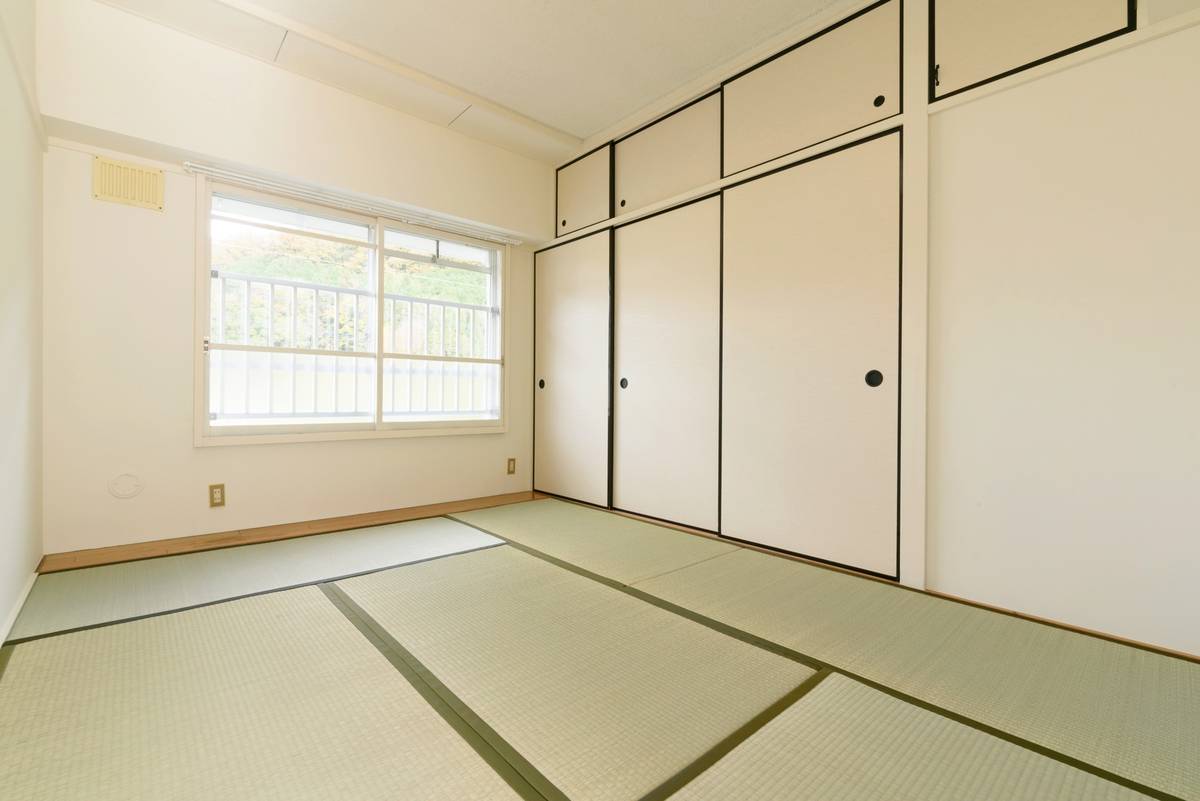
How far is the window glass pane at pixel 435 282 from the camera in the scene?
3.72 m

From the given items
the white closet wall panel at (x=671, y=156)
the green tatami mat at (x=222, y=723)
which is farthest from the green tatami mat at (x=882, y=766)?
the white closet wall panel at (x=671, y=156)

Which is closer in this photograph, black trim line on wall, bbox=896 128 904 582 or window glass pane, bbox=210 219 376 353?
black trim line on wall, bbox=896 128 904 582

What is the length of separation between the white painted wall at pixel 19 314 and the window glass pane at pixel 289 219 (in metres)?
0.76

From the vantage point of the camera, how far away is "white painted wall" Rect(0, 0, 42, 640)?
5.88 feet

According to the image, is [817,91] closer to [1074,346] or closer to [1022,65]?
[1022,65]

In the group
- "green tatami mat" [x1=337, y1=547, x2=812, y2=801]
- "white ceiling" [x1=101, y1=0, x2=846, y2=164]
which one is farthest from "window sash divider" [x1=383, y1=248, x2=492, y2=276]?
"green tatami mat" [x1=337, y1=547, x2=812, y2=801]

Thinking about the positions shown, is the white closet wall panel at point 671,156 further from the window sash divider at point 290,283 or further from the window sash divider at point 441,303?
the window sash divider at point 290,283

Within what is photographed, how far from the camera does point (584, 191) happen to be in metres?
4.04

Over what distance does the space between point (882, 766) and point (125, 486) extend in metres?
3.54

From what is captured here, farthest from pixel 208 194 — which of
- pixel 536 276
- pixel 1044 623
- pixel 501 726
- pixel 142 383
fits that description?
pixel 1044 623

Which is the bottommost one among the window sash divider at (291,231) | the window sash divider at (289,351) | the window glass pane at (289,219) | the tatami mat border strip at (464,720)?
the tatami mat border strip at (464,720)

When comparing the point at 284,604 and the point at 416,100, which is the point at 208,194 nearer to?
the point at 416,100

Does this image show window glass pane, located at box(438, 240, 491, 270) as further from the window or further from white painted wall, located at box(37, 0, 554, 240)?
white painted wall, located at box(37, 0, 554, 240)

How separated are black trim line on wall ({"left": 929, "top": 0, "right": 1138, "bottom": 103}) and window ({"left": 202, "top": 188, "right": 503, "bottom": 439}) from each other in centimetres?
308
